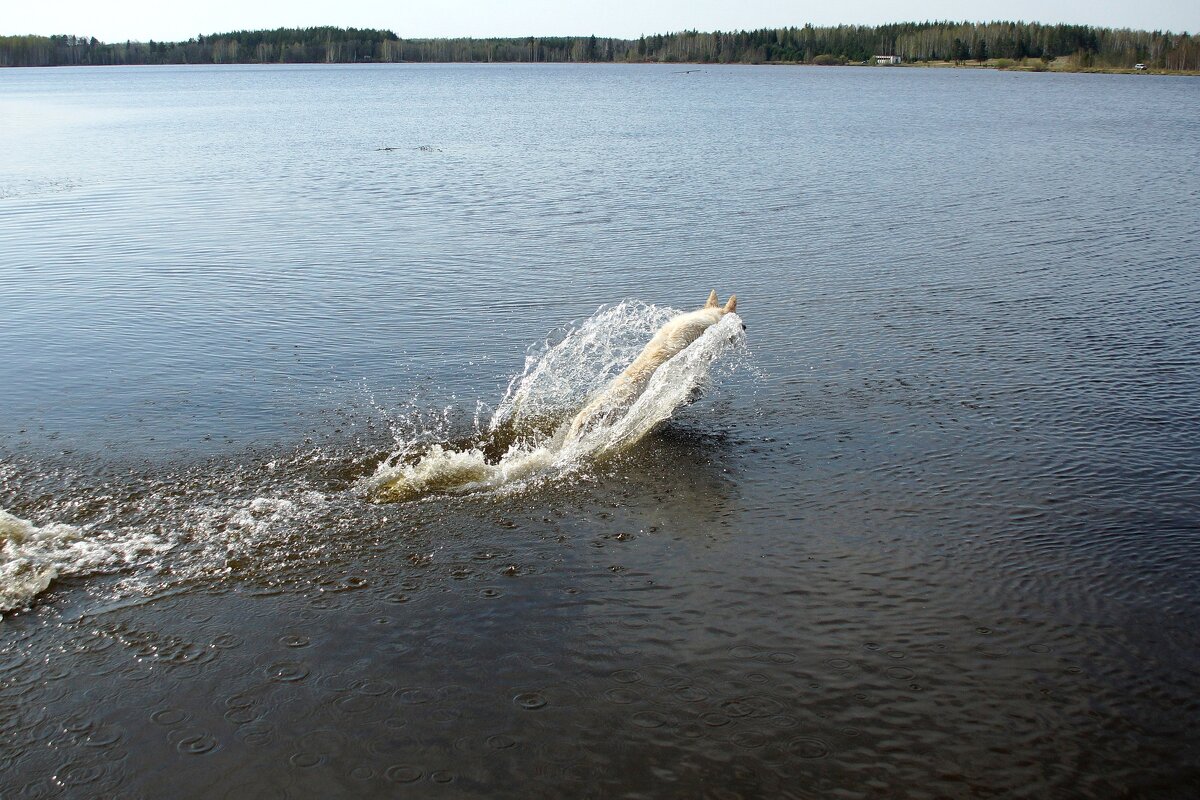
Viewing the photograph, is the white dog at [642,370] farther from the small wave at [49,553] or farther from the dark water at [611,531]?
the small wave at [49,553]

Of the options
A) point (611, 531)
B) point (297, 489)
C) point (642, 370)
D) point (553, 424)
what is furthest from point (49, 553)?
point (642, 370)

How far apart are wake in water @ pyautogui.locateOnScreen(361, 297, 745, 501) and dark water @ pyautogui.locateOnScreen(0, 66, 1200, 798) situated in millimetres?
372

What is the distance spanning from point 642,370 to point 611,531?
3.49 m

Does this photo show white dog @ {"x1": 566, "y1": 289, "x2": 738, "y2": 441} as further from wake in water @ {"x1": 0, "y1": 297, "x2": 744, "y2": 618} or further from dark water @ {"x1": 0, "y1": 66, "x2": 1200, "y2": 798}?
dark water @ {"x1": 0, "y1": 66, "x2": 1200, "y2": 798}

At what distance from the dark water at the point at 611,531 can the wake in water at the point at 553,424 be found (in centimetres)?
37

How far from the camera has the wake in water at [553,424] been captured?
12.2 meters

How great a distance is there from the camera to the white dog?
13.7 meters

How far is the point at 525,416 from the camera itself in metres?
14.3

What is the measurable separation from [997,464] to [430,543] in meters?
7.49

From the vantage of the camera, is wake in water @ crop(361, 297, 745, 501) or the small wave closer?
the small wave

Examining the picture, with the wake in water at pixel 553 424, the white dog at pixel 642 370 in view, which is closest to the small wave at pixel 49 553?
the wake in water at pixel 553 424

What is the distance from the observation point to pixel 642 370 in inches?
551

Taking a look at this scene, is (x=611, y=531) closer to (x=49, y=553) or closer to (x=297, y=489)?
(x=297, y=489)

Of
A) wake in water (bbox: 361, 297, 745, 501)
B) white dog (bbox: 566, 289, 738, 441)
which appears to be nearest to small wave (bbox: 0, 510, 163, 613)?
wake in water (bbox: 361, 297, 745, 501)
